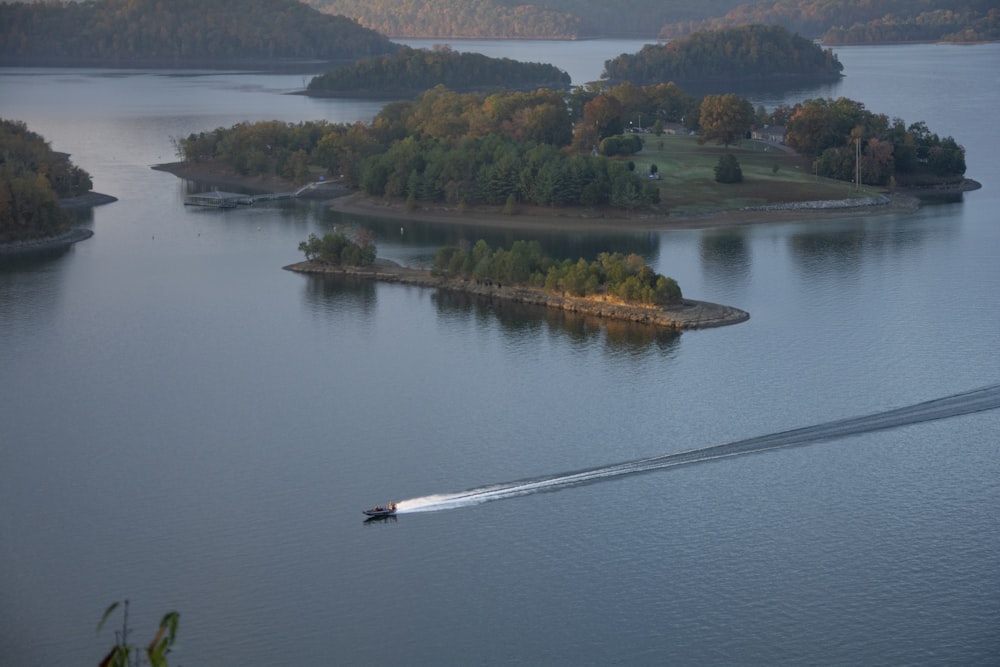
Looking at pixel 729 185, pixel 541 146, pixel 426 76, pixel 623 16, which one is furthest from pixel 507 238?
pixel 623 16

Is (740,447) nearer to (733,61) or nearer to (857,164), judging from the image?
(857,164)

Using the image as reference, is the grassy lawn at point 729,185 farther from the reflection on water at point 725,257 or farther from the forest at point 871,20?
the forest at point 871,20

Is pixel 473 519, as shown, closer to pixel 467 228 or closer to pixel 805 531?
pixel 805 531

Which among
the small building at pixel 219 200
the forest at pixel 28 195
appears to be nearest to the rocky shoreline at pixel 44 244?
the forest at pixel 28 195

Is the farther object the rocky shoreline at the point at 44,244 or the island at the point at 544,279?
the rocky shoreline at the point at 44,244

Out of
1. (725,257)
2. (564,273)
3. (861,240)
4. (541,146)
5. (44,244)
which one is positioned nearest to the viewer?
(564,273)
